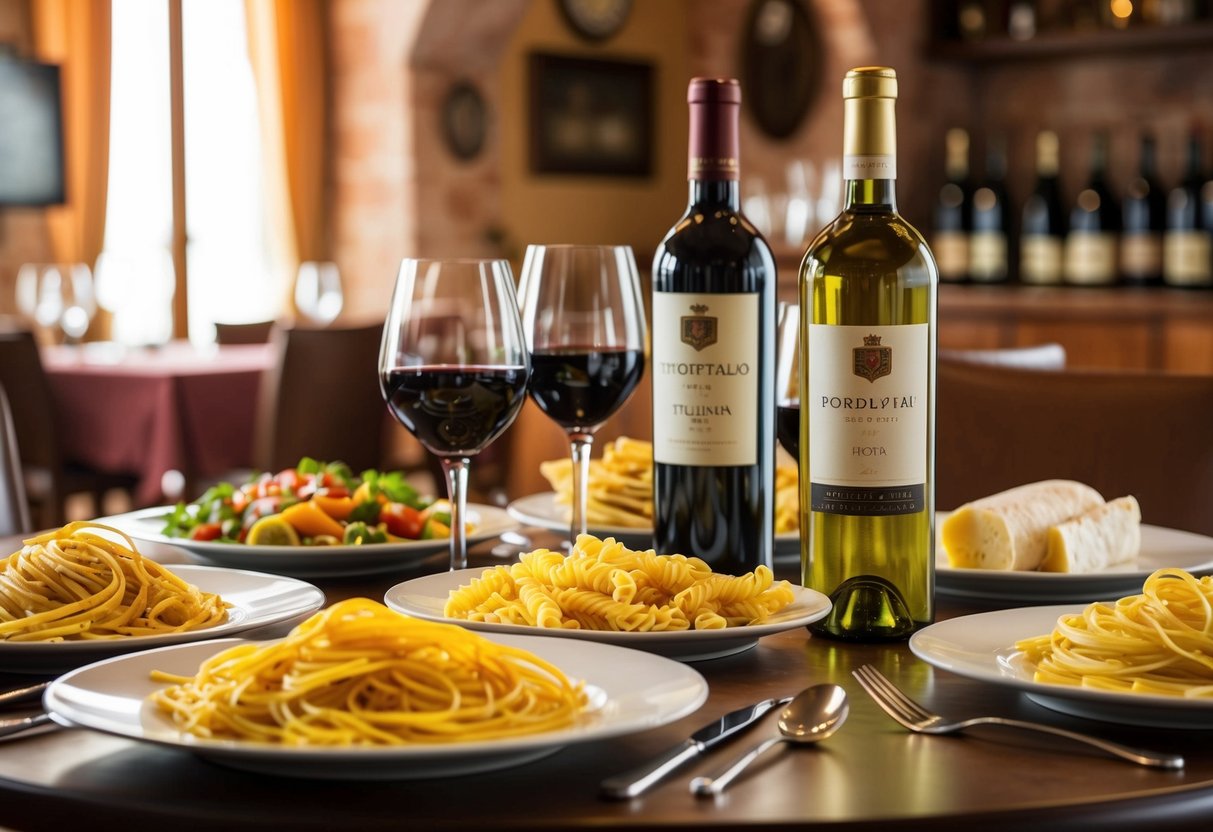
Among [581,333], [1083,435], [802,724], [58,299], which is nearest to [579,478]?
[581,333]

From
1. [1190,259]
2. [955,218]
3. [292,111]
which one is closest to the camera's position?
[1190,259]

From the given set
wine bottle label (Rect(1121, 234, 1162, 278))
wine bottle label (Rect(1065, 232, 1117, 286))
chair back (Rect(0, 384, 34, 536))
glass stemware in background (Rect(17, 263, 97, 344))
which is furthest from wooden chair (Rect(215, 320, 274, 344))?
chair back (Rect(0, 384, 34, 536))

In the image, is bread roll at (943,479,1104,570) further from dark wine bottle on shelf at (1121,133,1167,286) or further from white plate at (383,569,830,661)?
dark wine bottle on shelf at (1121,133,1167,286)

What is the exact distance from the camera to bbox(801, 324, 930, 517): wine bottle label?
986 millimetres

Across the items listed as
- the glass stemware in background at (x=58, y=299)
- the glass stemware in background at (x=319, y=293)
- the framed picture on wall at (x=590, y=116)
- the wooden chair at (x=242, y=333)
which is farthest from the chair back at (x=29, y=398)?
the framed picture on wall at (x=590, y=116)

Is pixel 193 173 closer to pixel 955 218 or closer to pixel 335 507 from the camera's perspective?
pixel 955 218

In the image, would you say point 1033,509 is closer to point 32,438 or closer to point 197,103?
point 32,438

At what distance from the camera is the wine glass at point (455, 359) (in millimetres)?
1060

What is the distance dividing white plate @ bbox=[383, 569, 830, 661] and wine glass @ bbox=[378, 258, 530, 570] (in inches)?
3.6

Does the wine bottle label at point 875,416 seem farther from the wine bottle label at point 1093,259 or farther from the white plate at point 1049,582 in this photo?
the wine bottle label at point 1093,259

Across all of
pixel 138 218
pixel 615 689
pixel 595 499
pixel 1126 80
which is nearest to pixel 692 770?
pixel 615 689

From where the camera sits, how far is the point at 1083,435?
198 centimetres

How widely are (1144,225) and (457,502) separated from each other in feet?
14.8

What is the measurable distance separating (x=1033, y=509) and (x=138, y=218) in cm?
606
